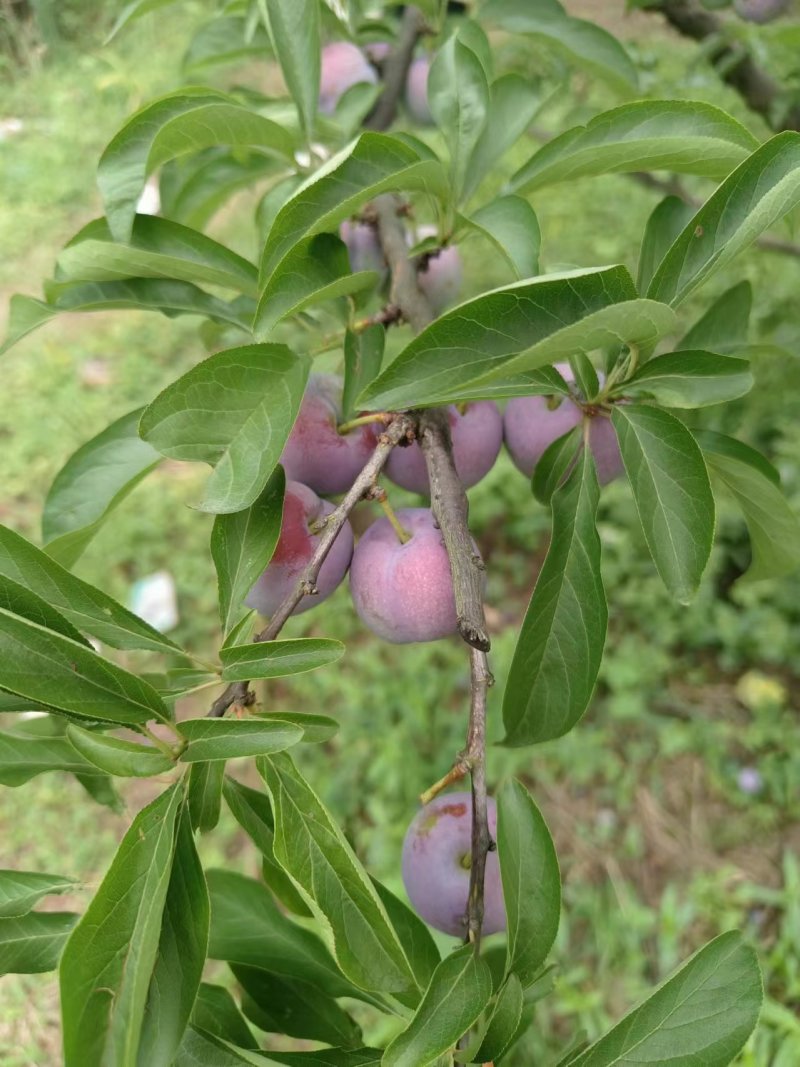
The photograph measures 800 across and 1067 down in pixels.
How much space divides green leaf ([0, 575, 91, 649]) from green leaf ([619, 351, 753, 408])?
1.32 feet

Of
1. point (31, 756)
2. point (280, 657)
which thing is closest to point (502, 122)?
point (280, 657)

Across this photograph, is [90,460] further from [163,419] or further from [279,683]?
[279,683]

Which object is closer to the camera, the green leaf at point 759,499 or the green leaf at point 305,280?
the green leaf at point 305,280

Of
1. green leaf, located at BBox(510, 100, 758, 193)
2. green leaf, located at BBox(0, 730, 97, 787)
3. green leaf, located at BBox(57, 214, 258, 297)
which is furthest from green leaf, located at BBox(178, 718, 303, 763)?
green leaf, located at BBox(510, 100, 758, 193)

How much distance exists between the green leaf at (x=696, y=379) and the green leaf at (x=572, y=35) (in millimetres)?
464

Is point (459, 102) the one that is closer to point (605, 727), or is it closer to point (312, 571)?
point (312, 571)

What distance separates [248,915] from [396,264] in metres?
0.57

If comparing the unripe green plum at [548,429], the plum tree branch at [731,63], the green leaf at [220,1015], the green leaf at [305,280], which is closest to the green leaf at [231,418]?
the green leaf at [305,280]

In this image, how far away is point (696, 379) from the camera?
0.62 m

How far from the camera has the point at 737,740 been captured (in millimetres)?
1949

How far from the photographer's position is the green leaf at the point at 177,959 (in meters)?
0.49

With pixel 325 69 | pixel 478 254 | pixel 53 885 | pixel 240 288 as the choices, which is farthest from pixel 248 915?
pixel 478 254

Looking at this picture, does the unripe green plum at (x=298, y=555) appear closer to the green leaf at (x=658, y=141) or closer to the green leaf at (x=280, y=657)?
the green leaf at (x=280, y=657)

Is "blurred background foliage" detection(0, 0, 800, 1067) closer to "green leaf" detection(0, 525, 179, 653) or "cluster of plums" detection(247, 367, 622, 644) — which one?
"cluster of plums" detection(247, 367, 622, 644)
